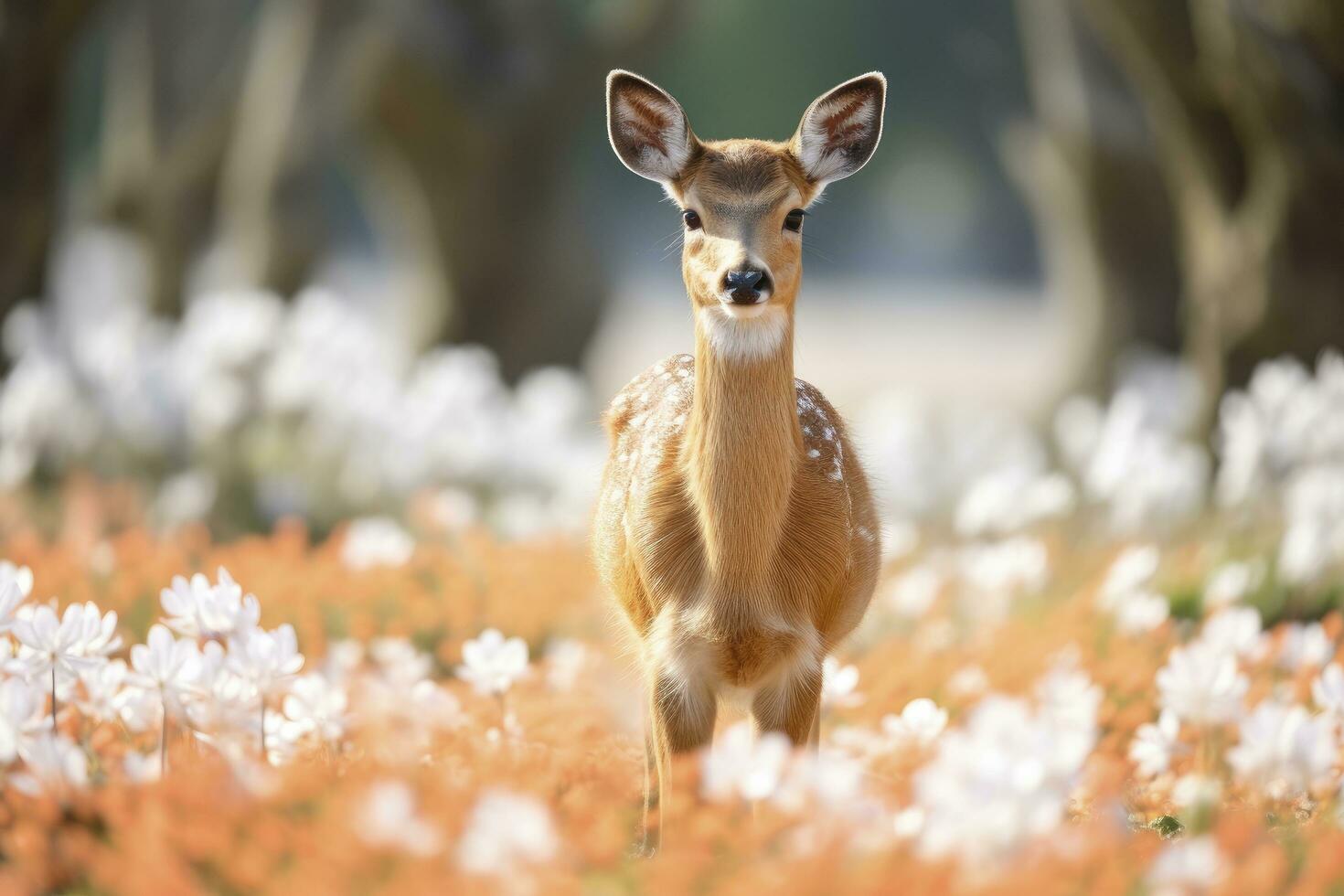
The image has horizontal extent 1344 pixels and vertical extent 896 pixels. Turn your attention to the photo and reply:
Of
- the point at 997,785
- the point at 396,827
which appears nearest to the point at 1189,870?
A: the point at 997,785

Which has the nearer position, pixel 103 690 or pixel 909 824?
pixel 909 824

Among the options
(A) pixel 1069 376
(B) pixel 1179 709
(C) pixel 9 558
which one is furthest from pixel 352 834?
(A) pixel 1069 376

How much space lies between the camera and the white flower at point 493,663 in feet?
14.6

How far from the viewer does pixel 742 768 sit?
3293 mm

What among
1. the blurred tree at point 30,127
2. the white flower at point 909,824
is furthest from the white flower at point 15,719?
the blurred tree at point 30,127

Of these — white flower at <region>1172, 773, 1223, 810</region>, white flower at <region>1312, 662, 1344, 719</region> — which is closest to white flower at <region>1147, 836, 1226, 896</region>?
white flower at <region>1172, 773, 1223, 810</region>

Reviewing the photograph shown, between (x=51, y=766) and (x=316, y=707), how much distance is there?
0.79 metres

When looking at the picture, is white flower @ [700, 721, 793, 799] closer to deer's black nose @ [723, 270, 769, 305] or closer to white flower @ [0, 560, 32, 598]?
deer's black nose @ [723, 270, 769, 305]

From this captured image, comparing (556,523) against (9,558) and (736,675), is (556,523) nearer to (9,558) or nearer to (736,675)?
(9,558)

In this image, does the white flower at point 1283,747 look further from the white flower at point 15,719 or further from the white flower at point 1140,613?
the white flower at point 15,719

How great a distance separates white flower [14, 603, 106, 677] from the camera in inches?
156

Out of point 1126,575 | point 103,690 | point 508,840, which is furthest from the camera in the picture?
point 1126,575

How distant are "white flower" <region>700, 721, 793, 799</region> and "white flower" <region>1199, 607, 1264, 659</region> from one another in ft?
4.65

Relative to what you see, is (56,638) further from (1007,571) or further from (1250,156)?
(1250,156)
